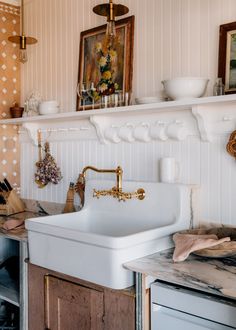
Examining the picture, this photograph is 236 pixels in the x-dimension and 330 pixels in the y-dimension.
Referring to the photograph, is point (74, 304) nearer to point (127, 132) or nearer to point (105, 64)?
point (127, 132)

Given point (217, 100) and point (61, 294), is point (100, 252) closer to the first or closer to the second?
point (61, 294)

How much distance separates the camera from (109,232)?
2406 millimetres

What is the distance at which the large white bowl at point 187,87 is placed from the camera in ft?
6.54

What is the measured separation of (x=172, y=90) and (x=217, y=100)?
10.5 inches

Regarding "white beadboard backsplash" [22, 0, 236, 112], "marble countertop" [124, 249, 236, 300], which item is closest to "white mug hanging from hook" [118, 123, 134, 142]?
"white beadboard backsplash" [22, 0, 236, 112]

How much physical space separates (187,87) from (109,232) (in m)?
0.96

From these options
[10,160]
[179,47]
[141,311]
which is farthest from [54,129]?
[141,311]

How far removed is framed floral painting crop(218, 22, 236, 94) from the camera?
1997 millimetres

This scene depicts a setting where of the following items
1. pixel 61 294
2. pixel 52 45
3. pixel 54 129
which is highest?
pixel 52 45

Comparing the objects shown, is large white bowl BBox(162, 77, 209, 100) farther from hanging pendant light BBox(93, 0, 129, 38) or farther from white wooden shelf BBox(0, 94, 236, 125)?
hanging pendant light BBox(93, 0, 129, 38)

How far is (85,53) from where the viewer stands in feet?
9.05

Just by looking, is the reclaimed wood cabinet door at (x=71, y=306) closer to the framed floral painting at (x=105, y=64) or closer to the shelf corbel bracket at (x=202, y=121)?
the shelf corbel bracket at (x=202, y=121)

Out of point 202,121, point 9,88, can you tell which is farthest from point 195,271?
point 9,88

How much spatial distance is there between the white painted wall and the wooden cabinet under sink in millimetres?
713
